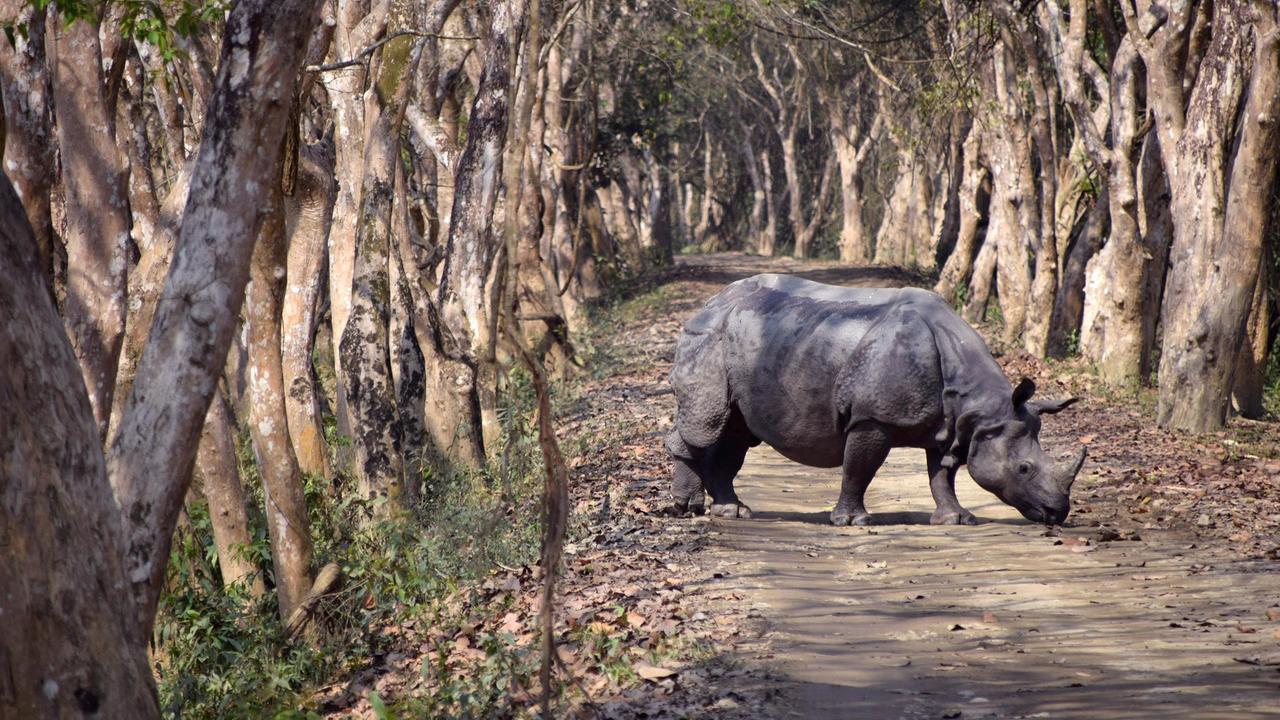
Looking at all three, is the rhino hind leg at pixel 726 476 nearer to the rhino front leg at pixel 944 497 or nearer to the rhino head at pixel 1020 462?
the rhino front leg at pixel 944 497

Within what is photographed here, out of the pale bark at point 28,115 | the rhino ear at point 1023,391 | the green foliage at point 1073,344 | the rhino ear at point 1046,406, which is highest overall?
the pale bark at point 28,115

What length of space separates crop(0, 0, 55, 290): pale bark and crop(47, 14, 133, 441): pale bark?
142mm

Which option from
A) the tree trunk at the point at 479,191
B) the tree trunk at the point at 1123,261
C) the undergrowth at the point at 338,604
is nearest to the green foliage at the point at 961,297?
the tree trunk at the point at 1123,261

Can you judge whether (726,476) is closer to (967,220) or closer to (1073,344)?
(1073,344)

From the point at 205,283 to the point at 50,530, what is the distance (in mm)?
1117

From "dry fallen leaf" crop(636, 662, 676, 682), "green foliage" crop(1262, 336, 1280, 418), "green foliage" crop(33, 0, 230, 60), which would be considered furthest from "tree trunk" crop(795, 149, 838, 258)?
"dry fallen leaf" crop(636, 662, 676, 682)

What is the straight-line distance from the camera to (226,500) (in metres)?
9.30

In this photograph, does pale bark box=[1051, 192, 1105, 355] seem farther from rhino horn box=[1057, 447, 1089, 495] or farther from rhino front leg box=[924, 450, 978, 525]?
rhino horn box=[1057, 447, 1089, 495]

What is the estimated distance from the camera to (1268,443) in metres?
13.6

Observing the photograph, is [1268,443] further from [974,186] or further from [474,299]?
[974,186]

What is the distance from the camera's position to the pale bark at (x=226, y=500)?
923 cm

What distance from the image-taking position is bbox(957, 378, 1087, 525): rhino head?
368 inches

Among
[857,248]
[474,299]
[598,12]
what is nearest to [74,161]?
[474,299]

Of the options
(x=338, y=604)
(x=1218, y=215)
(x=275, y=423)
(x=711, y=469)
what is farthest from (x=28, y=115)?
(x=1218, y=215)
